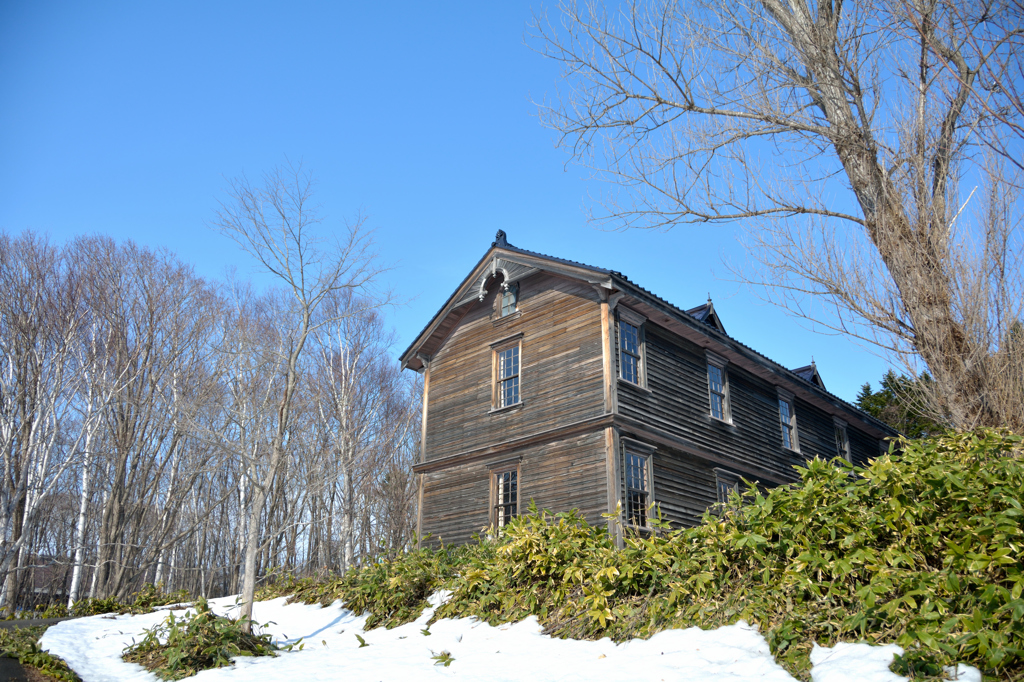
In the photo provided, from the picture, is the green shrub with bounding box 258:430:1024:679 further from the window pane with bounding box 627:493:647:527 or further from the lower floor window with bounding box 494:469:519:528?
the lower floor window with bounding box 494:469:519:528

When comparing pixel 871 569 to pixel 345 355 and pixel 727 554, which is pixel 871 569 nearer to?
pixel 727 554

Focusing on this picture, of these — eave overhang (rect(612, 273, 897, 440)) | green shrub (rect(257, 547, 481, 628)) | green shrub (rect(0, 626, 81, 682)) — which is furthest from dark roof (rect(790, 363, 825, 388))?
green shrub (rect(0, 626, 81, 682))

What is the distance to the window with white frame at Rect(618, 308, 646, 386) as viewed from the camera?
15555 millimetres

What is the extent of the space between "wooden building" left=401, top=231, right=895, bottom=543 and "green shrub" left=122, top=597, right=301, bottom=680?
703cm

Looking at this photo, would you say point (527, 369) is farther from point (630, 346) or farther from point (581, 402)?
point (630, 346)

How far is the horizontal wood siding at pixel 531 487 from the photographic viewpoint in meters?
14.4

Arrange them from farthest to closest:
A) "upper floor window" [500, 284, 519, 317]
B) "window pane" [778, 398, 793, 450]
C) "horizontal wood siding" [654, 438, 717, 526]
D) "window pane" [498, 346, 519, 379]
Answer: "window pane" [778, 398, 793, 450] < "upper floor window" [500, 284, 519, 317] < "window pane" [498, 346, 519, 379] < "horizontal wood siding" [654, 438, 717, 526]

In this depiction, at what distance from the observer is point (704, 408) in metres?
17.4

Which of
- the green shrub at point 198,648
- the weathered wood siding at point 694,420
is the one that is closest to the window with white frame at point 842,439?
the weathered wood siding at point 694,420

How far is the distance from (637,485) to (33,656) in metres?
10.9

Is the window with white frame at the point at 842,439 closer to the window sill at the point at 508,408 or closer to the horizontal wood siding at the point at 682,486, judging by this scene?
the horizontal wood siding at the point at 682,486

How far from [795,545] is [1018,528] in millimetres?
1891

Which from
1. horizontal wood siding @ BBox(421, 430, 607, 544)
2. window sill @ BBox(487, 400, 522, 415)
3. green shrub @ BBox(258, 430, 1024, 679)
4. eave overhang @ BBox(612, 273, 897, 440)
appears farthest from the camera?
window sill @ BBox(487, 400, 522, 415)

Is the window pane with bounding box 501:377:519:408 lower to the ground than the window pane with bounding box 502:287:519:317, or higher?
lower
